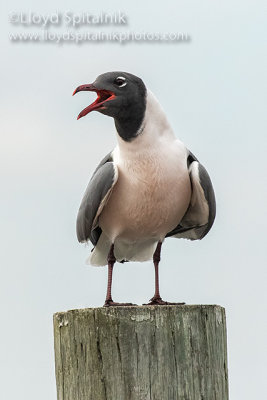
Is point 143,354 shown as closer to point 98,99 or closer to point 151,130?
point 151,130

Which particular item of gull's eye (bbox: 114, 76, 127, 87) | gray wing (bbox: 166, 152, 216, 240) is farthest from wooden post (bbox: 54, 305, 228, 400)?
gull's eye (bbox: 114, 76, 127, 87)

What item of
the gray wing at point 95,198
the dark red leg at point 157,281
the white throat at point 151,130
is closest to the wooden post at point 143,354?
the dark red leg at point 157,281

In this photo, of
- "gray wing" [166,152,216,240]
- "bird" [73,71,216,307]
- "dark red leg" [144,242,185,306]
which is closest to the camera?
"dark red leg" [144,242,185,306]

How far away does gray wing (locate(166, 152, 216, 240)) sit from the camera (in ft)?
25.1

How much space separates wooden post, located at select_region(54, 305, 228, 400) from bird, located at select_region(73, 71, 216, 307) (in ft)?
5.74

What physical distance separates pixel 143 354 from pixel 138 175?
255 cm

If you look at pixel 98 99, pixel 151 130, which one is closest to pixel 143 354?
pixel 151 130

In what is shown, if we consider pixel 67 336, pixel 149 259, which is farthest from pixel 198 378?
pixel 149 259

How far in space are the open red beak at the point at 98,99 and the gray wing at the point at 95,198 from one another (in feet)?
1.89

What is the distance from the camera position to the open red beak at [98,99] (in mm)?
7375

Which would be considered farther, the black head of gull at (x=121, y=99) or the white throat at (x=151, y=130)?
the white throat at (x=151, y=130)

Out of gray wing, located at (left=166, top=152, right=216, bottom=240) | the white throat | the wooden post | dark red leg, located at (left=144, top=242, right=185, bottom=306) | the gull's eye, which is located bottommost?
the wooden post

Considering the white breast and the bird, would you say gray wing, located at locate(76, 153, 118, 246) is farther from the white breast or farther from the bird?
the white breast

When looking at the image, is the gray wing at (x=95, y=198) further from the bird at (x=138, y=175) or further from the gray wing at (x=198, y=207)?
the gray wing at (x=198, y=207)
